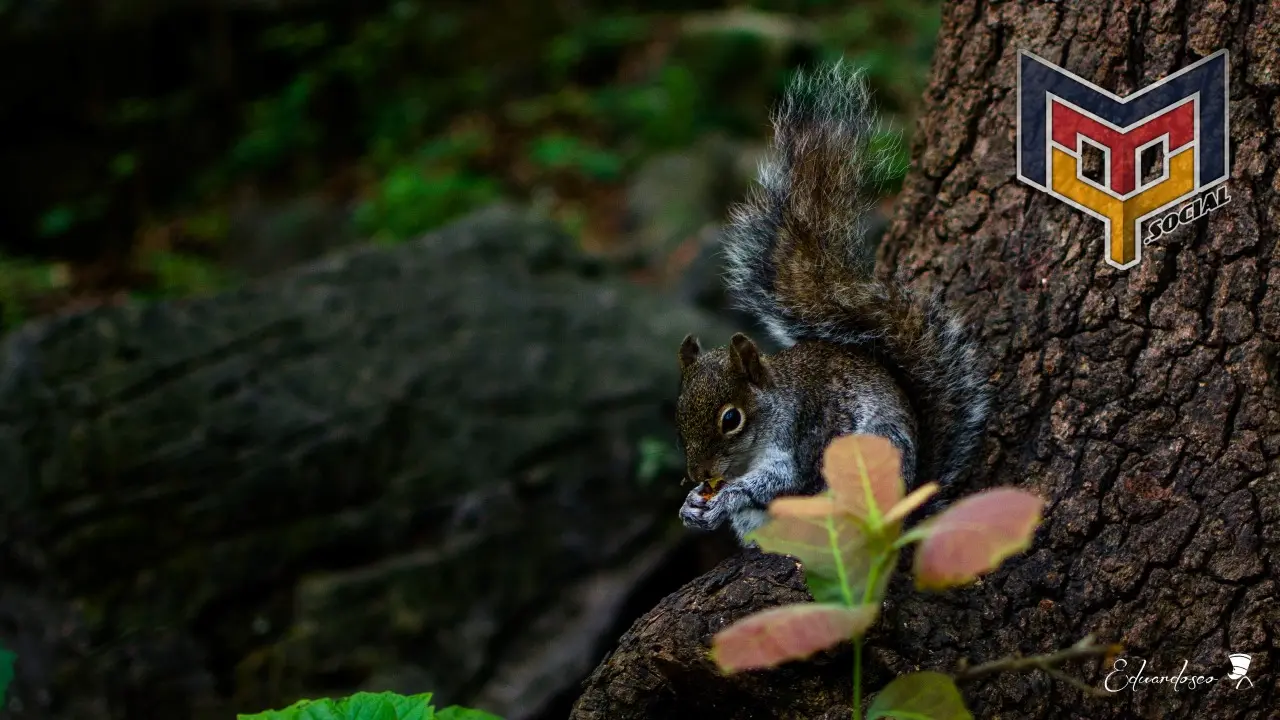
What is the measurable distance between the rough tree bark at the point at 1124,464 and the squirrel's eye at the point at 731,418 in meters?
0.44

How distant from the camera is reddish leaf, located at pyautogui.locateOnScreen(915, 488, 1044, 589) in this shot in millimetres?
1025

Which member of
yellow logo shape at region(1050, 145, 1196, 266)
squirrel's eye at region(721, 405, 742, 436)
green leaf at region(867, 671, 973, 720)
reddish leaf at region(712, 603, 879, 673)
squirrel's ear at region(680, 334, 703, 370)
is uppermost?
yellow logo shape at region(1050, 145, 1196, 266)

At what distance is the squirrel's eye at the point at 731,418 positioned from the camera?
7.88 feet

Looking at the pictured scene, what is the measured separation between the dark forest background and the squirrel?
4.10 m

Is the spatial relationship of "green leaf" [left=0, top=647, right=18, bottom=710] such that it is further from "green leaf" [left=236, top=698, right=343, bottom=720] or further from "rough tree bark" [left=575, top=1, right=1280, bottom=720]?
"rough tree bark" [left=575, top=1, right=1280, bottom=720]

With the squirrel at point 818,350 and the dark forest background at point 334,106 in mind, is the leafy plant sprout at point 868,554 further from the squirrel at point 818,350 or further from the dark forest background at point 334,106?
the dark forest background at point 334,106

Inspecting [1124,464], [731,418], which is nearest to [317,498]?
[731,418]

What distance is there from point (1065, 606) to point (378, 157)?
586 cm

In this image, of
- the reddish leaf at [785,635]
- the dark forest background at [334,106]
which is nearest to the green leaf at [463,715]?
the reddish leaf at [785,635]

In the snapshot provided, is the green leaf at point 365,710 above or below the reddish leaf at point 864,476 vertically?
below

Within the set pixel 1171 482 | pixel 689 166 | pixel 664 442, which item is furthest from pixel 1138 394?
pixel 689 166

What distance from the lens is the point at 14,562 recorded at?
3.19 m

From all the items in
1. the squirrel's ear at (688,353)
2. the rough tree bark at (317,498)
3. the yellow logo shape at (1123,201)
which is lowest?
the rough tree bark at (317,498)

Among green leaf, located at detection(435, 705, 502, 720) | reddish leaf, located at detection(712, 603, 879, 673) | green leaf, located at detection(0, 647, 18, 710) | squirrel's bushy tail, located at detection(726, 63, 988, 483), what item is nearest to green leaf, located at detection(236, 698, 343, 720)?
green leaf, located at detection(435, 705, 502, 720)
